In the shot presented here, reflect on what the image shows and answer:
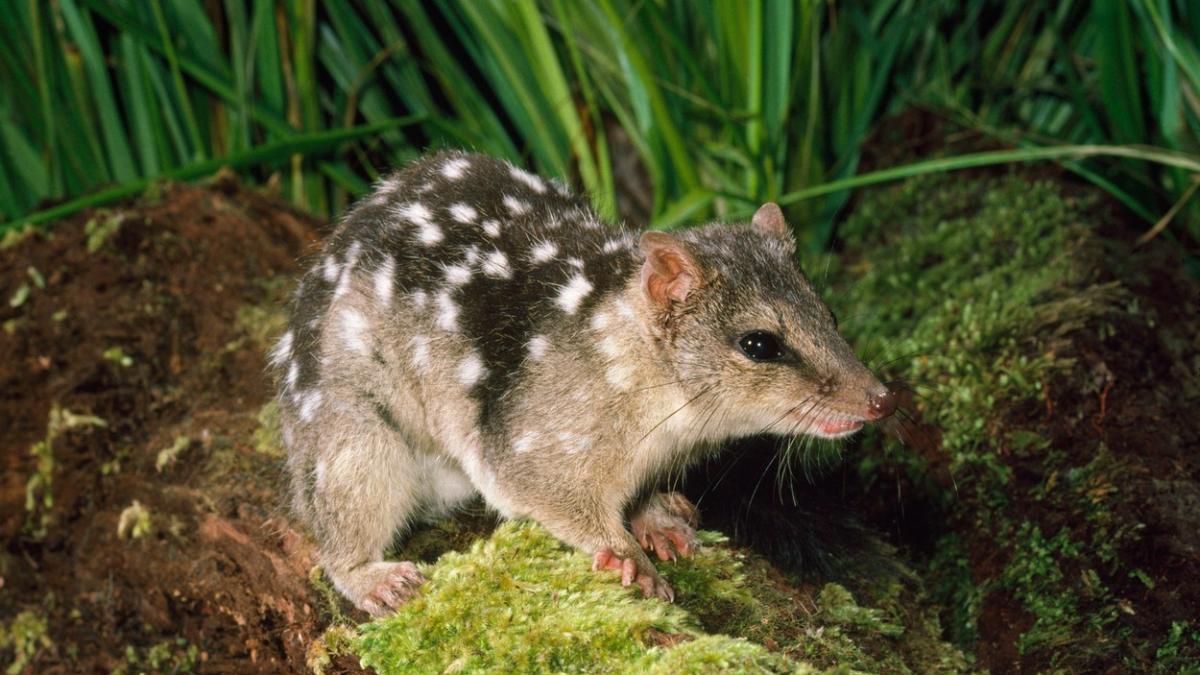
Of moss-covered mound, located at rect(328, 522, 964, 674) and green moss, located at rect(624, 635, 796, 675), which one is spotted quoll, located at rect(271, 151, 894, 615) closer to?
moss-covered mound, located at rect(328, 522, 964, 674)

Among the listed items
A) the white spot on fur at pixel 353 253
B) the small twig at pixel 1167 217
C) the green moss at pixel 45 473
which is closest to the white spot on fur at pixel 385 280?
the white spot on fur at pixel 353 253

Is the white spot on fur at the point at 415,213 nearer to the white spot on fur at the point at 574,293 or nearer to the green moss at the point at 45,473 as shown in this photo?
the white spot on fur at the point at 574,293

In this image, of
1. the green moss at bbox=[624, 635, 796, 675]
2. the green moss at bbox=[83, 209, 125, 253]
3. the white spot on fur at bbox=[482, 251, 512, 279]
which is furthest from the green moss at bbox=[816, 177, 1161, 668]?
the green moss at bbox=[83, 209, 125, 253]

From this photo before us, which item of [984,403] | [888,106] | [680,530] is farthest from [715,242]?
[888,106]

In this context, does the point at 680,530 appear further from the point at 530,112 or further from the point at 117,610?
the point at 530,112

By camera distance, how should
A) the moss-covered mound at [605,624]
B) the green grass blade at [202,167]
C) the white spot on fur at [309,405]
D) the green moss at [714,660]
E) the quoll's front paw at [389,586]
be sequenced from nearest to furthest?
the green moss at [714,660] → the moss-covered mound at [605,624] → the quoll's front paw at [389,586] → the white spot on fur at [309,405] → the green grass blade at [202,167]

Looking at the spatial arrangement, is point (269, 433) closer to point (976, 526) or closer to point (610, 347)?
point (610, 347)
